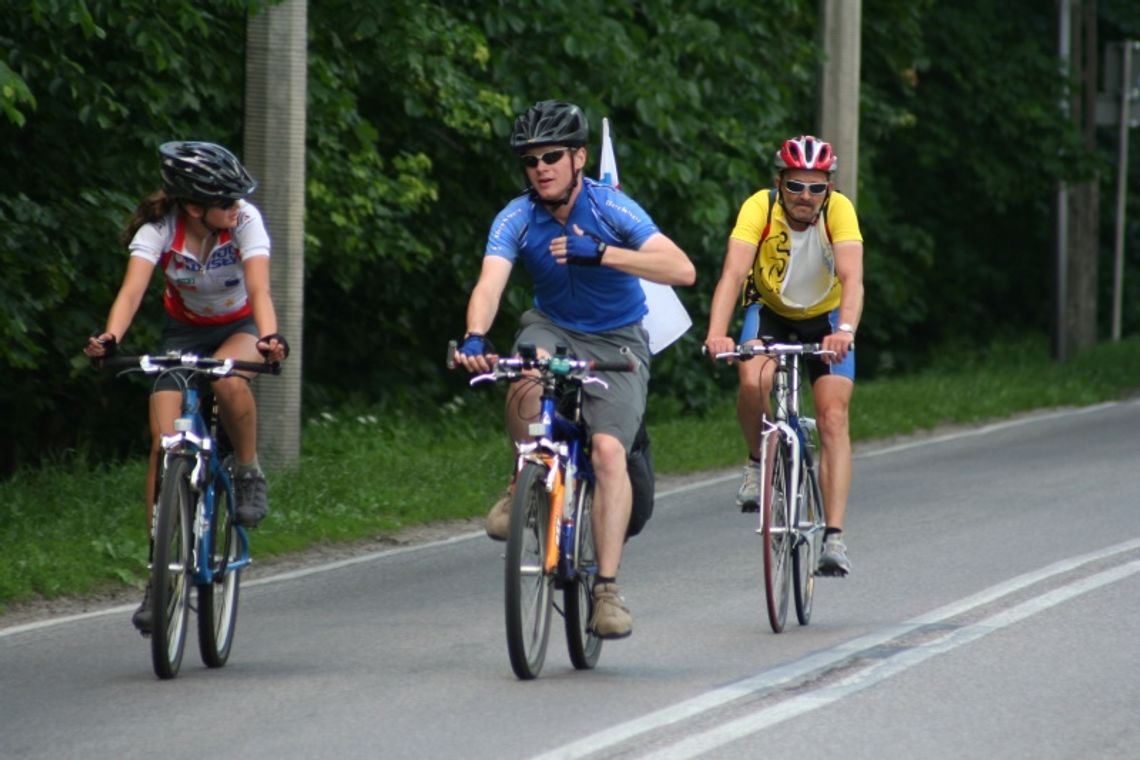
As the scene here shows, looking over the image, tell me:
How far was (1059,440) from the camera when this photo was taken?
→ 17.7 metres

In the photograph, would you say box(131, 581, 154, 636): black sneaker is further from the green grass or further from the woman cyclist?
the green grass

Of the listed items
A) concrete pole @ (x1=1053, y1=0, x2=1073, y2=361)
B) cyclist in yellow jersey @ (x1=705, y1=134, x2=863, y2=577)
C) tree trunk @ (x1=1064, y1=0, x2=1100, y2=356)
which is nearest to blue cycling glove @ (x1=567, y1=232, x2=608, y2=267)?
cyclist in yellow jersey @ (x1=705, y1=134, x2=863, y2=577)

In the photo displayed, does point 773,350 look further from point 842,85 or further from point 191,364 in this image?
point 842,85

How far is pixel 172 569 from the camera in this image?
315 inches

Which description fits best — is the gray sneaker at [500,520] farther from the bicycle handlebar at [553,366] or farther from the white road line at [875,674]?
the white road line at [875,674]

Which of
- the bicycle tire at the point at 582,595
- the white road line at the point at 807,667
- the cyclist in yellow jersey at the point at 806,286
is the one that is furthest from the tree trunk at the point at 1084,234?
the bicycle tire at the point at 582,595

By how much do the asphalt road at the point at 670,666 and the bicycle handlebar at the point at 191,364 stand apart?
1052 mm

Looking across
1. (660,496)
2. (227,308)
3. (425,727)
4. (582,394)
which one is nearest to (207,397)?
(227,308)

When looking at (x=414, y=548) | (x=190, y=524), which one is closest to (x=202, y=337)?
(x=190, y=524)

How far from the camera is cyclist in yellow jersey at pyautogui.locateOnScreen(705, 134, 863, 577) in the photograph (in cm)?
927

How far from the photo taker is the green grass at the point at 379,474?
10.9 meters

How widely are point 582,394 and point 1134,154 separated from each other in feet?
88.0

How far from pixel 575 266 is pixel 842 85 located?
12.1 metres

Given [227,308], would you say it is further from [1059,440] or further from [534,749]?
[1059,440]
